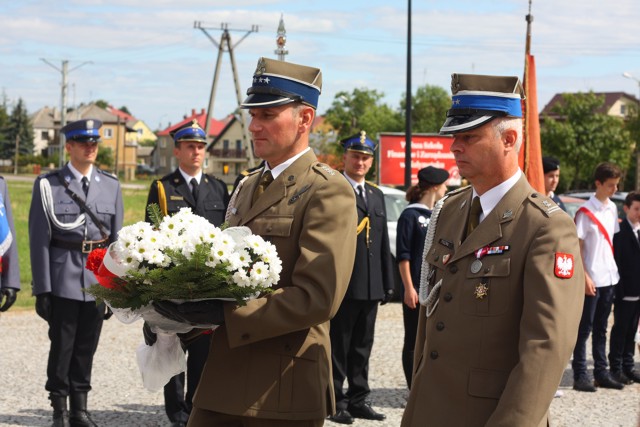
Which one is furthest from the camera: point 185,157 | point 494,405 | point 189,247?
point 185,157

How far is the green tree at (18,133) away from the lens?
120 meters

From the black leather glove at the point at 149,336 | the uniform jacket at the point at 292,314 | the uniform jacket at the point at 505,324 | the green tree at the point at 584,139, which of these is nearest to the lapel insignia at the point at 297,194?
the uniform jacket at the point at 292,314

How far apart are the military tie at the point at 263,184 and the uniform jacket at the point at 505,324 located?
91 cm

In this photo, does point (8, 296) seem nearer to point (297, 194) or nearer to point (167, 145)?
point (297, 194)

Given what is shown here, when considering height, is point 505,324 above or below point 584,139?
below

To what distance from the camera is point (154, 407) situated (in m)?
7.98

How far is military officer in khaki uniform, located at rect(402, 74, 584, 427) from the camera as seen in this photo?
3.13m

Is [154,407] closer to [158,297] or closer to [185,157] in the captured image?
[185,157]

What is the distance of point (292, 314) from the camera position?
11.8 ft

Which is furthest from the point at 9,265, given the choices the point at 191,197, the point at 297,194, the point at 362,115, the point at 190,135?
the point at 362,115

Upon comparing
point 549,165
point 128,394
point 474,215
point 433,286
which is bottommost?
point 128,394

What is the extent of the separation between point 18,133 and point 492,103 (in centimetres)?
Result: 12147

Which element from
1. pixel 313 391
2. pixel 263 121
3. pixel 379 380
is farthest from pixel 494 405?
pixel 379 380

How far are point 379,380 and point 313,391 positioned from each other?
18.1ft
